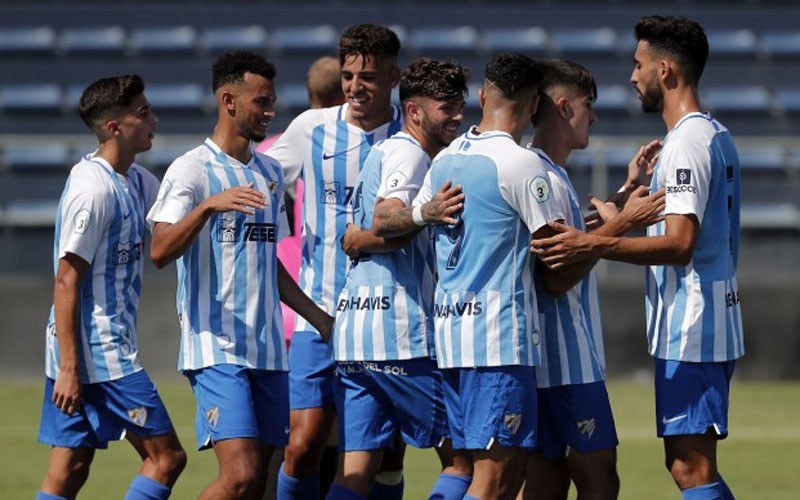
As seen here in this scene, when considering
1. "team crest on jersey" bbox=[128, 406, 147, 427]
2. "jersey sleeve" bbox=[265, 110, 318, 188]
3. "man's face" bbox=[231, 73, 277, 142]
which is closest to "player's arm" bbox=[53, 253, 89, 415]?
"team crest on jersey" bbox=[128, 406, 147, 427]

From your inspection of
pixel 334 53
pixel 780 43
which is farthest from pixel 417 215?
pixel 780 43

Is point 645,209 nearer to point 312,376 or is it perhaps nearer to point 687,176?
point 687,176

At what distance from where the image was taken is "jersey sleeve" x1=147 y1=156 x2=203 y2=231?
6.10 metres

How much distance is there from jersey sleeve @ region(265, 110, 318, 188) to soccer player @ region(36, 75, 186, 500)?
788 mm

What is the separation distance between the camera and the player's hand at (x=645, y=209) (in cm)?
579

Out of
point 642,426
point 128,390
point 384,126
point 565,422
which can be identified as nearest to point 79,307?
point 128,390

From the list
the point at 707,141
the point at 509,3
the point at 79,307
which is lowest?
the point at 79,307

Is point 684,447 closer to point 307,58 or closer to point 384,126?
point 384,126

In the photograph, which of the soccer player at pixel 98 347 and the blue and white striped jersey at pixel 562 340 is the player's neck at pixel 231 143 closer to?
the soccer player at pixel 98 347

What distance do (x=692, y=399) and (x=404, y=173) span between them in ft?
4.67

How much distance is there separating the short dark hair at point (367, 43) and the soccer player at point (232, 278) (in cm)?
40

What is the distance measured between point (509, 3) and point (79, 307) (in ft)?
41.1

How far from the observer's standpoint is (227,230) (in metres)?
6.21

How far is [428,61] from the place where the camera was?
20.3 ft
